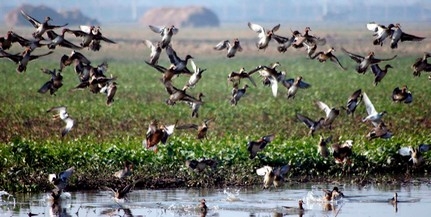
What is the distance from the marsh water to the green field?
62 cm

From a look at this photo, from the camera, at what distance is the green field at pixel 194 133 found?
20.9 m

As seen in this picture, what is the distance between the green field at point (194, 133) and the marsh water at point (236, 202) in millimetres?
617

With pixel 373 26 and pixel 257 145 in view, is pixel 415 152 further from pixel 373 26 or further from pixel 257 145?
pixel 257 145

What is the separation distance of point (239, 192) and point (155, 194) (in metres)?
1.45

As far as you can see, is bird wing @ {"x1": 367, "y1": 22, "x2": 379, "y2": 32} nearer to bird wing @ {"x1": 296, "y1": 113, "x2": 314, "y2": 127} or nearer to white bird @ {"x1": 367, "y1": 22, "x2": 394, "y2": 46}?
white bird @ {"x1": 367, "y1": 22, "x2": 394, "y2": 46}

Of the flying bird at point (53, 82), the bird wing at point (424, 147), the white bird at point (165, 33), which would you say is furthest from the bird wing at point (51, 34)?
the bird wing at point (424, 147)

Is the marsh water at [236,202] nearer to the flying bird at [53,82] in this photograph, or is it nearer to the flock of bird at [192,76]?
the flock of bird at [192,76]

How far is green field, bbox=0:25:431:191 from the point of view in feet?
68.4

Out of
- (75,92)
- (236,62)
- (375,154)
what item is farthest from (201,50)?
(375,154)

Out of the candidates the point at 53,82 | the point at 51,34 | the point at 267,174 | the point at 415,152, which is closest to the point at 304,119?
the point at 267,174

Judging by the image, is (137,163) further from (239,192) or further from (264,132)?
(264,132)

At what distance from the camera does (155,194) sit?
784 inches

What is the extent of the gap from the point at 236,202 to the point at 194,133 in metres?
8.47

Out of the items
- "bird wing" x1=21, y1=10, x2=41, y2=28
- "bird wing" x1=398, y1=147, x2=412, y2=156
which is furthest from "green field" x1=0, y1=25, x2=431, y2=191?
"bird wing" x1=21, y1=10, x2=41, y2=28
